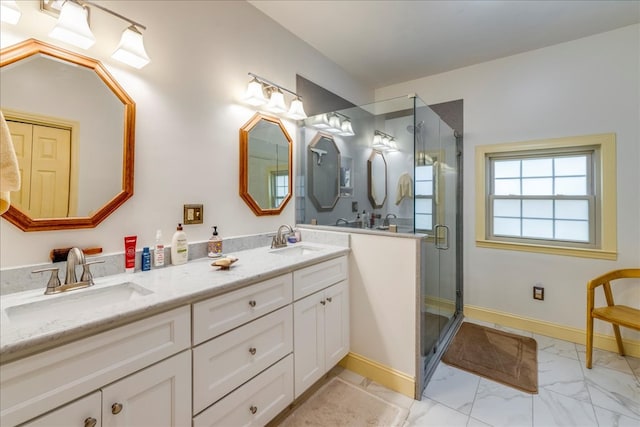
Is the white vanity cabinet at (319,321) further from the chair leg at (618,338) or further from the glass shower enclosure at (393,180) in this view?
the chair leg at (618,338)

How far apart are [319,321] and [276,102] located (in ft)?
5.19

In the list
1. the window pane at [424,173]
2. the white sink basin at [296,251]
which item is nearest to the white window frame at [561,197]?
the window pane at [424,173]

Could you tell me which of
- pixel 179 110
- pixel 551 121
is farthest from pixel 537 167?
pixel 179 110

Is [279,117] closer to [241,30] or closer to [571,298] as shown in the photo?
[241,30]

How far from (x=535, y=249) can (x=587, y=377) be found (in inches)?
42.9

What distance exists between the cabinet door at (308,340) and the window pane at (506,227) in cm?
222

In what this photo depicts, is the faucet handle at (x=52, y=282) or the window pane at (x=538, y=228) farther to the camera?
the window pane at (x=538, y=228)

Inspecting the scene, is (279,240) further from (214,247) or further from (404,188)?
(404,188)

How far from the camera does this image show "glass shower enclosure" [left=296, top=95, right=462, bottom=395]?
203 cm

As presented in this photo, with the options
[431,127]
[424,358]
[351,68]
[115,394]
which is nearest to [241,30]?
[351,68]

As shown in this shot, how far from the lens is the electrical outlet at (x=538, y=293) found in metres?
2.61

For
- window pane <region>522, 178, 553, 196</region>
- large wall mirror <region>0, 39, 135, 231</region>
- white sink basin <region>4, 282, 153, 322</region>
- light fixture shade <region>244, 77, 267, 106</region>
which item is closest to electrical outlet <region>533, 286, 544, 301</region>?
window pane <region>522, 178, 553, 196</region>

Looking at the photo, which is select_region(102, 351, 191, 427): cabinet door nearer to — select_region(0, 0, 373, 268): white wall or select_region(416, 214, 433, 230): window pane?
select_region(0, 0, 373, 268): white wall

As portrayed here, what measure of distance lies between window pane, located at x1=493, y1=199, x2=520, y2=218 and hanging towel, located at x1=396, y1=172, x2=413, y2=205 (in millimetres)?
1466
